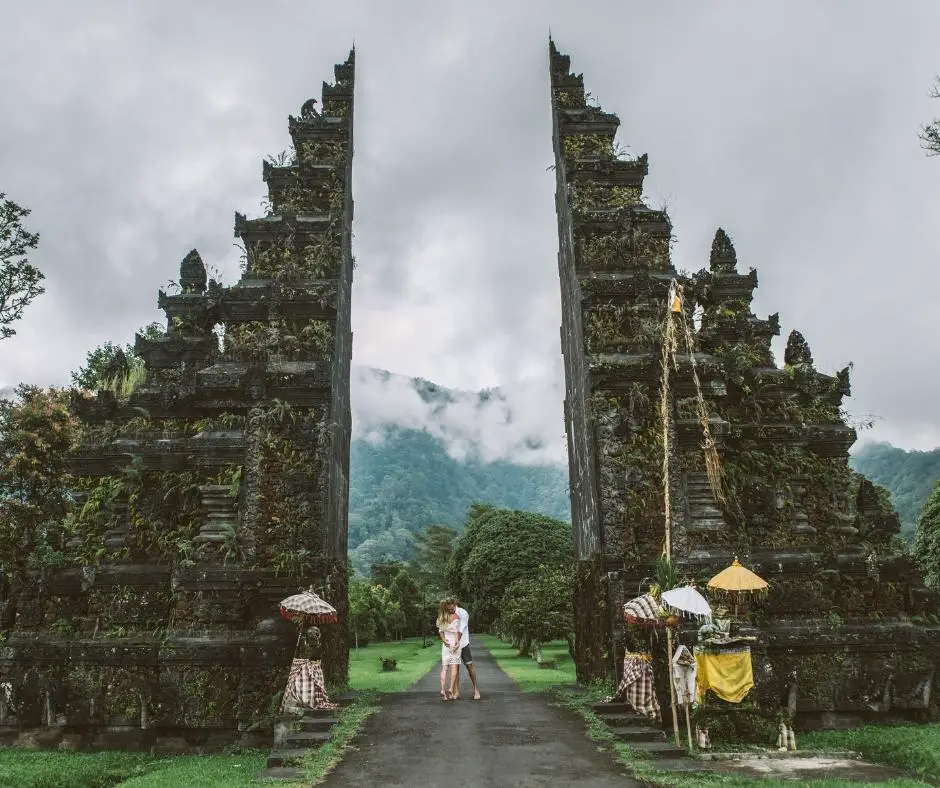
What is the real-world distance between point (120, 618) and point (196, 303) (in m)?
7.77

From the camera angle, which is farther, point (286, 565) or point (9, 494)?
point (9, 494)

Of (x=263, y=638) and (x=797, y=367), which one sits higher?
(x=797, y=367)

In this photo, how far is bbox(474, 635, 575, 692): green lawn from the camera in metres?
20.8

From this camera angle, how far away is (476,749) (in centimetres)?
881

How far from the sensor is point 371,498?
609ft

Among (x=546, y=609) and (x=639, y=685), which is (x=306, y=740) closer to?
(x=639, y=685)

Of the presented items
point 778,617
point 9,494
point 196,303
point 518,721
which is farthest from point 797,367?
point 9,494

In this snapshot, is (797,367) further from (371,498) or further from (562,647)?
(371,498)

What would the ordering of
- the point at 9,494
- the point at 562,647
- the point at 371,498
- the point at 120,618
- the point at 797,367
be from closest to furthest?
the point at 120,618, the point at 797,367, the point at 9,494, the point at 562,647, the point at 371,498

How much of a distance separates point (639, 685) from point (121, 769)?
7.34 meters

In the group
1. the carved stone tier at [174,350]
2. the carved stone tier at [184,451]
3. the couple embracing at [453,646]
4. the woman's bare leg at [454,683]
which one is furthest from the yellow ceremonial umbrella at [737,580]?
the carved stone tier at [174,350]

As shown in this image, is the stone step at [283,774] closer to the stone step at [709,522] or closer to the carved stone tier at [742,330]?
the stone step at [709,522]

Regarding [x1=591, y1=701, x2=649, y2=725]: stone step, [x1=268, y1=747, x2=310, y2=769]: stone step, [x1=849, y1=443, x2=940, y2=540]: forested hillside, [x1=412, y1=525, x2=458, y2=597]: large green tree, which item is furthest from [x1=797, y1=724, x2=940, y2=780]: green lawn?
[x1=849, y1=443, x2=940, y2=540]: forested hillside

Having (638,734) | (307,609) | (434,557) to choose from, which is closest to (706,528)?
(638,734)
